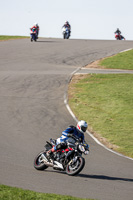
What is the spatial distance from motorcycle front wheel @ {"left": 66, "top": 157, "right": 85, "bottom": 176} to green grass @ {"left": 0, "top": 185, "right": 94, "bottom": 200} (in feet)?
7.35

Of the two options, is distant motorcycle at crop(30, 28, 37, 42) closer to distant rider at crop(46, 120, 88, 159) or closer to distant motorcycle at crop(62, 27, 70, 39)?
distant motorcycle at crop(62, 27, 70, 39)

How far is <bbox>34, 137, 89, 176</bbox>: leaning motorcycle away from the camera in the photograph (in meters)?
11.0

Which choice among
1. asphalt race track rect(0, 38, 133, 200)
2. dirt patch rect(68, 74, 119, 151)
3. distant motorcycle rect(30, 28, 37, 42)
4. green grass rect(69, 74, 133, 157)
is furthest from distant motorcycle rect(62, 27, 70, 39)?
dirt patch rect(68, 74, 119, 151)

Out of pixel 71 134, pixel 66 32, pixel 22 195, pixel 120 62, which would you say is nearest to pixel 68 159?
pixel 71 134

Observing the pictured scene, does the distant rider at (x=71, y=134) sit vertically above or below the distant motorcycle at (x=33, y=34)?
below

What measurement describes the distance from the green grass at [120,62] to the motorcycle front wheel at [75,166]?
906 inches

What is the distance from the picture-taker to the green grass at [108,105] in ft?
59.2

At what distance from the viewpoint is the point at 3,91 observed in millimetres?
24672

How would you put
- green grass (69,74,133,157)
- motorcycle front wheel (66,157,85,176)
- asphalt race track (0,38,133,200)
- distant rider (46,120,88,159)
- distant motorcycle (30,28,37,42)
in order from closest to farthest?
asphalt race track (0,38,133,200), motorcycle front wheel (66,157,85,176), distant rider (46,120,88,159), green grass (69,74,133,157), distant motorcycle (30,28,37,42)

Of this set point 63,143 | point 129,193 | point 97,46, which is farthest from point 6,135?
point 97,46

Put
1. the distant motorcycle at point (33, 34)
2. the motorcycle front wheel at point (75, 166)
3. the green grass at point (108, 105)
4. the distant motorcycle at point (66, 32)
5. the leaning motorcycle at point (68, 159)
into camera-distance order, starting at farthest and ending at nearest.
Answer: the distant motorcycle at point (66, 32), the distant motorcycle at point (33, 34), the green grass at point (108, 105), the leaning motorcycle at point (68, 159), the motorcycle front wheel at point (75, 166)

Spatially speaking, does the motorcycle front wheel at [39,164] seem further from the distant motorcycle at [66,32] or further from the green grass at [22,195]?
the distant motorcycle at [66,32]

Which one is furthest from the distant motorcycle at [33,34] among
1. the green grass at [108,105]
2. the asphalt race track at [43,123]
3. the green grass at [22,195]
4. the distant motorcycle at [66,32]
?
the green grass at [22,195]

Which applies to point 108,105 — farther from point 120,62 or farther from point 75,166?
point 120,62
